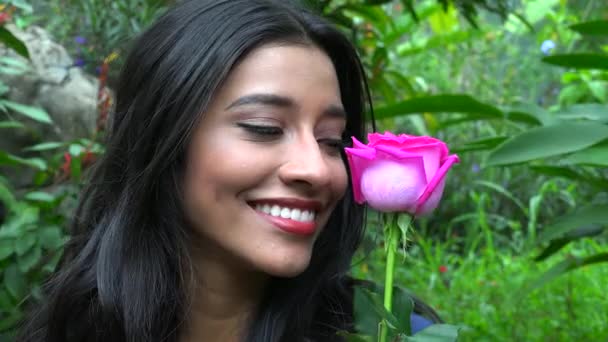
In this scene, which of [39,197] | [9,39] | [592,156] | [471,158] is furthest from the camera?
[471,158]

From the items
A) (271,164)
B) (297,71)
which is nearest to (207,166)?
(271,164)

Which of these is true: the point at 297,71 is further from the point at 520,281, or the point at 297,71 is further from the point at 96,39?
the point at 520,281

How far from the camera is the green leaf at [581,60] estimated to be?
166cm

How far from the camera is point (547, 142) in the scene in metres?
1.51

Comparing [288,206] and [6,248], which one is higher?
[288,206]

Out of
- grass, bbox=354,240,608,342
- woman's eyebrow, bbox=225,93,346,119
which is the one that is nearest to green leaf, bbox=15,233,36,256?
woman's eyebrow, bbox=225,93,346,119

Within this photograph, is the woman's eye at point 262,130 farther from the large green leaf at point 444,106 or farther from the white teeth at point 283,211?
the large green leaf at point 444,106

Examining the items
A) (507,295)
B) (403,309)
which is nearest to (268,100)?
(403,309)

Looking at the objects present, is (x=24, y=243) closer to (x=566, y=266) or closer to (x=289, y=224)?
(x=289, y=224)

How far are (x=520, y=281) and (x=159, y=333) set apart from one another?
197 centimetres

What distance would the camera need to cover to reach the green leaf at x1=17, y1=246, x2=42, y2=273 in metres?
1.74

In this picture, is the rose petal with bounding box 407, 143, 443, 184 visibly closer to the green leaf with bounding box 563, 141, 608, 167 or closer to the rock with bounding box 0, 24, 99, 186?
the green leaf with bounding box 563, 141, 608, 167

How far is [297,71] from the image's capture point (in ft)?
4.56

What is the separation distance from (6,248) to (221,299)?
0.53m
